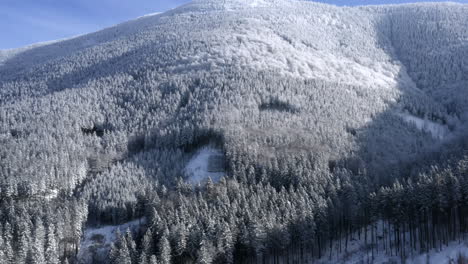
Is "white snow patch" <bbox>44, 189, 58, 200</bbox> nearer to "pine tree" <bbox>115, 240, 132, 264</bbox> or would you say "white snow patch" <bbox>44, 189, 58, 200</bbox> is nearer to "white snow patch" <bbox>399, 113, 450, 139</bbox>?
"pine tree" <bbox>115, 240, 132, 264</bbox>

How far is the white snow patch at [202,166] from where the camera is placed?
135m

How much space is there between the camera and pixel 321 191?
110875 mm

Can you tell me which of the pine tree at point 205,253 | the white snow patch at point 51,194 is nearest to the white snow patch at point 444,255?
the pine tree at point 205,253

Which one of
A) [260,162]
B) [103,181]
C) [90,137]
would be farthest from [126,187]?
[90,137]

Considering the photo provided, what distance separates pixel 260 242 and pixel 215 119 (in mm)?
79850

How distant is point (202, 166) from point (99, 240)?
42.1 meters

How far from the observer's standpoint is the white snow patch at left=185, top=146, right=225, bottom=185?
135 m

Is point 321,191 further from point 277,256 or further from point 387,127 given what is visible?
point 387,127

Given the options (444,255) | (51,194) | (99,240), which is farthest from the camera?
(51,194)

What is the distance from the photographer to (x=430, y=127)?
194 m

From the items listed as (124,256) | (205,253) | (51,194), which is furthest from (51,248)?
(51,194)

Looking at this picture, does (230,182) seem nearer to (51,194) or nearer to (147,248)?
(147,248)

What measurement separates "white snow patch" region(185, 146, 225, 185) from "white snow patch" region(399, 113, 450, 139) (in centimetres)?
9155

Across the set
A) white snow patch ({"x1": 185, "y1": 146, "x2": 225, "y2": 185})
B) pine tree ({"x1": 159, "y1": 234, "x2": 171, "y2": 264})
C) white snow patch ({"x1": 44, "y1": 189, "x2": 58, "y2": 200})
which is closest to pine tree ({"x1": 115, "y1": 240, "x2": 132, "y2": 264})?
pine tree ({"x1": 159, "y1": 234, "x2": 171, "y2": 264})
